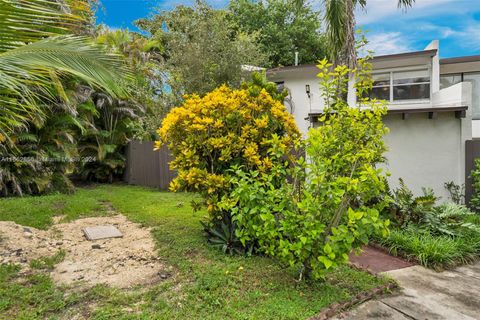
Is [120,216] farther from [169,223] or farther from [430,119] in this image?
[430,119]

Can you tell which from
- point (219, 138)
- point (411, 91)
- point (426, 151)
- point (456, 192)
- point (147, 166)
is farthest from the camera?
point (411, 91)

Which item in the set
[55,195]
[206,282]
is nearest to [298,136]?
[206,282]

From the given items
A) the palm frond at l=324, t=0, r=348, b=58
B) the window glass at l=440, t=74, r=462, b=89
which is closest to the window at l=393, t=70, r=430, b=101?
the window glass at l=440, t=74, r=462, b=89

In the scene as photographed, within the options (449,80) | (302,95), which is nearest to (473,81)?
(449,80)

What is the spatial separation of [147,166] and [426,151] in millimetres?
8403

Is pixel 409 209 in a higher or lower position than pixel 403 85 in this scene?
lower

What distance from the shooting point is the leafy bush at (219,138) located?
14.4 feet

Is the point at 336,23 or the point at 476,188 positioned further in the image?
the point at 336,23

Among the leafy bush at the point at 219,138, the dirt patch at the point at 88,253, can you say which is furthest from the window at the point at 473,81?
the dirt patch at the point at 88,253

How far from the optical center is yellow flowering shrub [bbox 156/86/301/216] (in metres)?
4.38

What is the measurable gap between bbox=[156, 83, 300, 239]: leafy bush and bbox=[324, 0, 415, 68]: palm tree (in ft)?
14.2

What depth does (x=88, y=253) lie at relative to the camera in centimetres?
455

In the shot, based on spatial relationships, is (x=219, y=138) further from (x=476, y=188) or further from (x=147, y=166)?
(x=147, y=166)

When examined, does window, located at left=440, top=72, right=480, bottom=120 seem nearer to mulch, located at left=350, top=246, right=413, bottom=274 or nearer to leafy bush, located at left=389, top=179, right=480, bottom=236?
leafy bush, located at left=389, top=179, right=480, bottom=236
